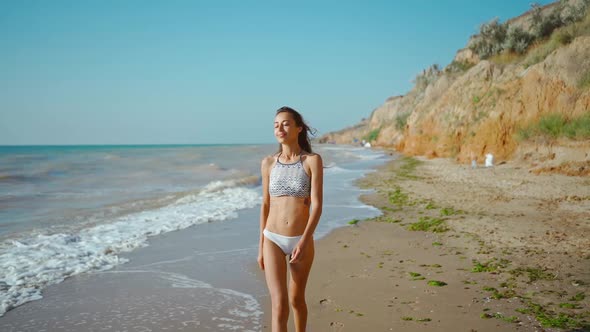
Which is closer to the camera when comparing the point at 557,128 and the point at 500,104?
the point at 557,128

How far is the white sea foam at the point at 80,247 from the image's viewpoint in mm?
5652

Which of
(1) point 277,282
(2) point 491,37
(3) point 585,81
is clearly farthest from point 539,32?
(1) point 277,282

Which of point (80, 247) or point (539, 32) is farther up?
point (539, 32)

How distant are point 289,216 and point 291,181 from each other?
0.31 meters

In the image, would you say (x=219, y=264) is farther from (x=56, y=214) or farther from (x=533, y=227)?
(x=56, y=214)

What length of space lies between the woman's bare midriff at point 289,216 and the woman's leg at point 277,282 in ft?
0.53

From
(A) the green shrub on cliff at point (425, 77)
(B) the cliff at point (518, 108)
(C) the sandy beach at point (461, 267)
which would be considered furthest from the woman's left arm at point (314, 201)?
(A) the green shrub on cliff at point (425, 77)

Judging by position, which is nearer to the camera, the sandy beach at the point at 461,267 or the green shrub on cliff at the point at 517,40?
the sandy beach at the point at 461,267

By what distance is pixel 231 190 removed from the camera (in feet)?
52.3

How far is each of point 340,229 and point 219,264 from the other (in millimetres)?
3068

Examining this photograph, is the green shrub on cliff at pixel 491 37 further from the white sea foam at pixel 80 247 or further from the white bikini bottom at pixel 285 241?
the white bikini bottom at pixel 285 241

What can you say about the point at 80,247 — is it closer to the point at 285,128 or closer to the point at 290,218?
the point at 290,218

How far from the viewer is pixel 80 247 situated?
7.50m

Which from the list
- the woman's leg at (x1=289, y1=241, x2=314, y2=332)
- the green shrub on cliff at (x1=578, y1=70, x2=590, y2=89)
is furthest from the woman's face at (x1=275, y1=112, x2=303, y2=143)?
the green shrub on cliff at (x1=578, y1=70, x2=590, y2=89)
